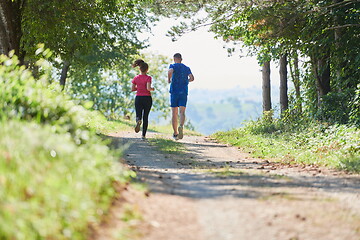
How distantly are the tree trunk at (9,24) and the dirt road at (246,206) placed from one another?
30.0 ft

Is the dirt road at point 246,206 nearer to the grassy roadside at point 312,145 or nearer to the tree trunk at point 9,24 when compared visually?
the grassy roadside at point 312,145

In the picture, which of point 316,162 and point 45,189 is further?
point 316,162

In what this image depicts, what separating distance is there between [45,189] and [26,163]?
0.43m

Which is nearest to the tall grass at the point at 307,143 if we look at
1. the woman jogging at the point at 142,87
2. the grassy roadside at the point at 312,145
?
the grassy roadside at the point at 312,145

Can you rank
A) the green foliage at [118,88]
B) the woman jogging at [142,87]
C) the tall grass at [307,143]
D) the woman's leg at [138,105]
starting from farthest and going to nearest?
the green foliage at [118,88]
the woman's leg at [138,105]
the woman jogging at [142,87]
the tall grass at [307,143]

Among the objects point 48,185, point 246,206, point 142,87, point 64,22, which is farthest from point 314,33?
point 48,185

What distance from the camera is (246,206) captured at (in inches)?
223

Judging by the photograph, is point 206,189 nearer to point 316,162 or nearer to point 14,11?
point 316,162

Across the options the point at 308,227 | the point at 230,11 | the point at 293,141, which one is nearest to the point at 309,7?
the point at 230,11

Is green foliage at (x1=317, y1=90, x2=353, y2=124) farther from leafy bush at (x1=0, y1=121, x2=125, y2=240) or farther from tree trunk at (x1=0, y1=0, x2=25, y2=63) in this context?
leafy bush at (x1=0, y1=121, x2=125, y2=240)

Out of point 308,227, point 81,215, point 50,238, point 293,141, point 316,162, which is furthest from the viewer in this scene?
point 293,141

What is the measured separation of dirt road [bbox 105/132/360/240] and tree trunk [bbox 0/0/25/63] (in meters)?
9.13

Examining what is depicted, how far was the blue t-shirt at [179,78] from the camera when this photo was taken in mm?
14539

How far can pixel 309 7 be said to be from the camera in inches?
591
